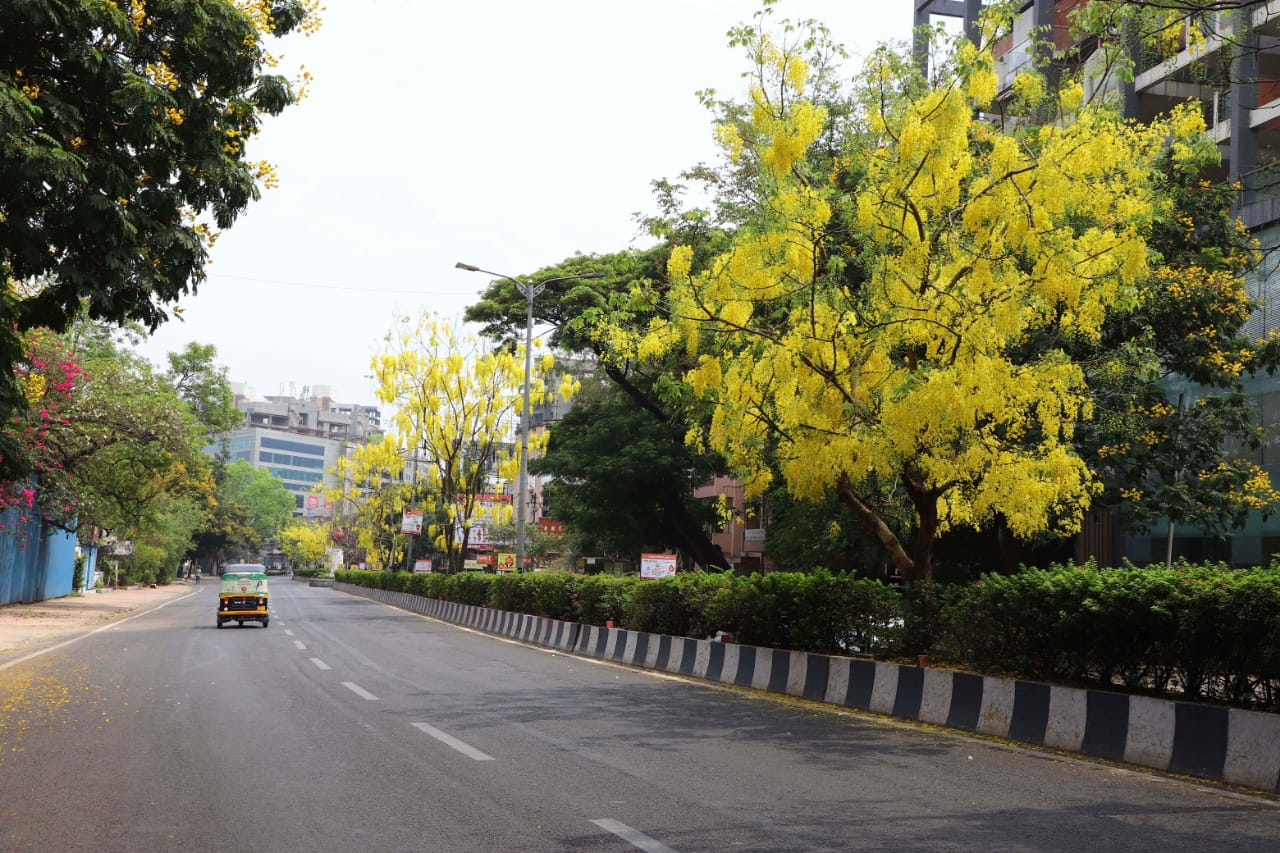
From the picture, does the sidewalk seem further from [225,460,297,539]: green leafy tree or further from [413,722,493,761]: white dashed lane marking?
[225,460,297,539]: green leafy tree

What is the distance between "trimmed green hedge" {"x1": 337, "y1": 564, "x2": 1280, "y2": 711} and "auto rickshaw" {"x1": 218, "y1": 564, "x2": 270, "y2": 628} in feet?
50.6

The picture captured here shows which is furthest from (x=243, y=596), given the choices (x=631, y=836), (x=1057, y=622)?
(x=631, y=836)

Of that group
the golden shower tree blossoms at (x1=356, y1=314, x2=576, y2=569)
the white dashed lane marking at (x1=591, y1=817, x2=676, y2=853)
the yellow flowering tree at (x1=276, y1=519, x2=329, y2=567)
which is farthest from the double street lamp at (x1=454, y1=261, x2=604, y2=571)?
the yellow flowering tree at (x1=276, y1=519, x2=329, y2=567)

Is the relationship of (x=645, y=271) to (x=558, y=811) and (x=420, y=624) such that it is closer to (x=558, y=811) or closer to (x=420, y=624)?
(x=420, y=624)

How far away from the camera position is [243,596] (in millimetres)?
29078

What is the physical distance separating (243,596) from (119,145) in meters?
20.7

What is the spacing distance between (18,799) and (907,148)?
1040 centimetres

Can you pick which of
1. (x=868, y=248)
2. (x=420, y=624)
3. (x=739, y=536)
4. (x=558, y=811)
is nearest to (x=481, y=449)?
(x=420, y=624)

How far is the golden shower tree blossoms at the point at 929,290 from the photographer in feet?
40.9

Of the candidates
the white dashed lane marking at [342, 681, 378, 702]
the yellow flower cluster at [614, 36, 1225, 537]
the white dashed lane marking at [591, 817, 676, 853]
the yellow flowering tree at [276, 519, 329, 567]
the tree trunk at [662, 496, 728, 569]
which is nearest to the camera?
the white dashed lane marking at [591, 817, 676, 853]

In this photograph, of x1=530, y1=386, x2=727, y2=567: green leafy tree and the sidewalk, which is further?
x1=530, y1=386, x2=727, y2=567: green leafy tree

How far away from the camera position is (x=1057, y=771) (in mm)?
8742

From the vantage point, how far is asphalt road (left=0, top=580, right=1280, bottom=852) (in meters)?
6.22

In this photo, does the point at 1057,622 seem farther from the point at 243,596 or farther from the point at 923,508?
the point at 243,596
